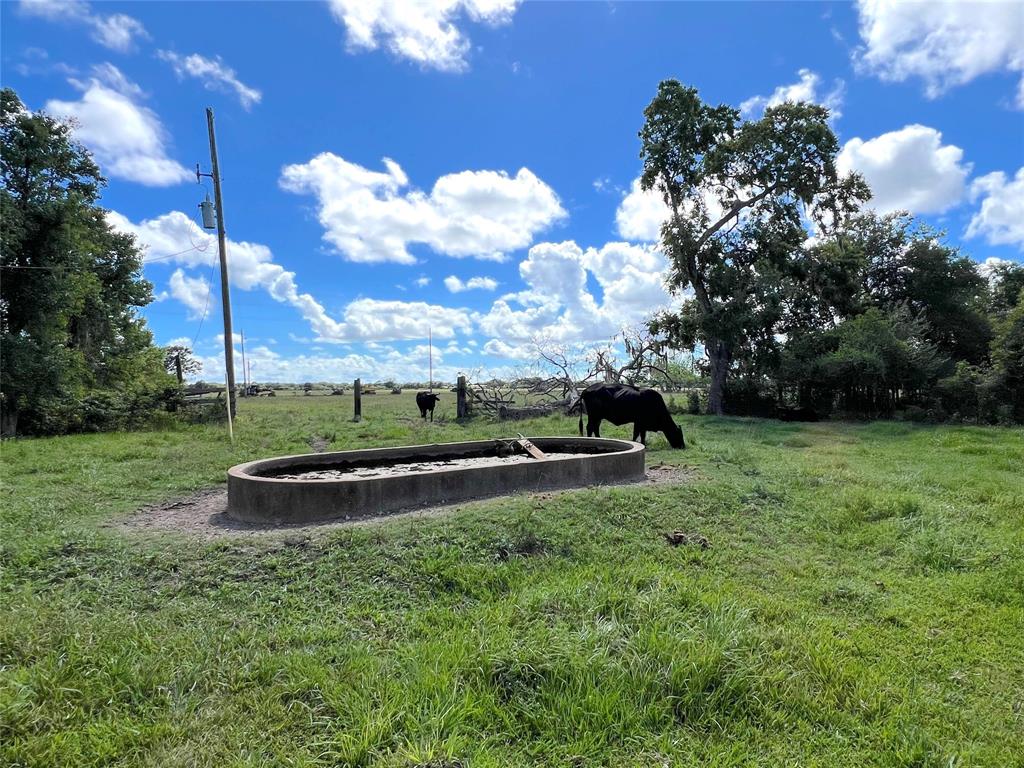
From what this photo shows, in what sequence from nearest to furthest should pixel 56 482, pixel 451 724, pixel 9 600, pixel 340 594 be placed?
pixel 451 724, pixel 9 600, pixel 340 594, pixel 56 482

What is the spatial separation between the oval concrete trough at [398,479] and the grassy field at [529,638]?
0.65 metres

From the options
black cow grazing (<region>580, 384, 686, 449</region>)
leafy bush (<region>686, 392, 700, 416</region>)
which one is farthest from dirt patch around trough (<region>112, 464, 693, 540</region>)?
leafy bush (<region>686, 392, 700, 416</region>)

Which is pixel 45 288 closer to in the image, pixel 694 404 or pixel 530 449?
pixel 530 449

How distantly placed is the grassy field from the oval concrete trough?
645mm

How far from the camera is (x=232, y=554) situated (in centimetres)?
451

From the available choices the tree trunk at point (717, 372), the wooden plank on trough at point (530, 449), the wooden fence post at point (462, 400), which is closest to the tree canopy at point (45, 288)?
the wooden fence post at point (462, 400)

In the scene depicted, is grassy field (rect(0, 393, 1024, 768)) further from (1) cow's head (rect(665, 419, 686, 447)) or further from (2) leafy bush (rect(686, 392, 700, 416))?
(2) leafy bush (rect(686, 392, 700, 416))

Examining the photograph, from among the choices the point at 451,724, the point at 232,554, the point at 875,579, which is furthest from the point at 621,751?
the point at 232,554

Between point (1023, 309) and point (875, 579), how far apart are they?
16426mm

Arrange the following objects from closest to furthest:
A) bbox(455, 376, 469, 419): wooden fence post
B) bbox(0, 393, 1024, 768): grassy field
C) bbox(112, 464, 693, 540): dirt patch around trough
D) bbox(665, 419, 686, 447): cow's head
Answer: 1. bbox(0, 393, 1024, 768): grassy field
2. bbox(112, 464, 693, 540): dirt patch around trough
3. bbox(665, 419, 686, 447): cow's head
4. bbox(455, 376, 469, 419): wooden fence post

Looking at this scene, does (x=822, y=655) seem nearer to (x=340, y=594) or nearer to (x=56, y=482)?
(x=340, y=594)

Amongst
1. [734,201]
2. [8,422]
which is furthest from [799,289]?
[8,422]

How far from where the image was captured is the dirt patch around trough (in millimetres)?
5215

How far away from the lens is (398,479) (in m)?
6.04
